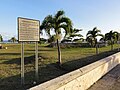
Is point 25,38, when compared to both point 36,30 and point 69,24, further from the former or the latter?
point 69,24

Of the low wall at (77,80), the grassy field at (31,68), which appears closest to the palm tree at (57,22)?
the grassy field at (31,68)

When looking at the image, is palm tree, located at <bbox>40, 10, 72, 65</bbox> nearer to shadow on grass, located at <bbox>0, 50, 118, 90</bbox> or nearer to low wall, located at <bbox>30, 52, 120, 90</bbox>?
shadow on grass, located at <bbox>0, 50, 118, 90</bbox>

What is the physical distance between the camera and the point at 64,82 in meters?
5.70

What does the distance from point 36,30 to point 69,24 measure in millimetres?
Result: 10152

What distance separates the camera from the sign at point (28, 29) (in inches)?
336

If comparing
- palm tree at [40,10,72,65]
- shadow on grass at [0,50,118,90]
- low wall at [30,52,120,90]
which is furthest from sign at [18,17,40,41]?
palm tree at [40,10,72,65]

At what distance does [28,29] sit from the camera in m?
8.90

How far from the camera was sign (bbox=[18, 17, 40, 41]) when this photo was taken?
8.55 metres

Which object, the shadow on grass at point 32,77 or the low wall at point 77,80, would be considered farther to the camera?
the shadow on grass at point 32,77

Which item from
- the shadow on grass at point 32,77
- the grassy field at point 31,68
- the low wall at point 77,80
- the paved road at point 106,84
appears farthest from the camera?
the grassy field at point 31,68

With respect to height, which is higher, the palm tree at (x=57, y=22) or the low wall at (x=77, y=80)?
the palm tree at (x=57, y=22)

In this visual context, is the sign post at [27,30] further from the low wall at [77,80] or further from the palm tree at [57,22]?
the palm tree at [57,22]

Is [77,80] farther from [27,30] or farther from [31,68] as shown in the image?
[31,68]

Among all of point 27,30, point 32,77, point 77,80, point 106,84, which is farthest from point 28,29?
point 32,77
